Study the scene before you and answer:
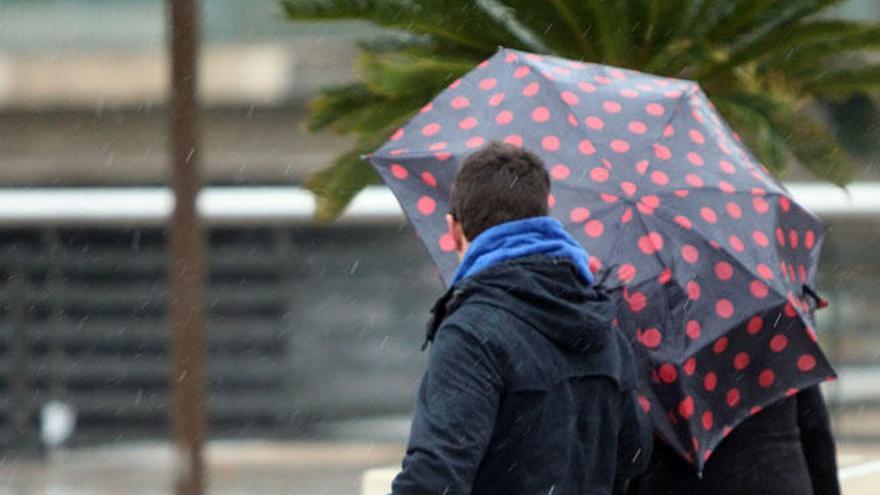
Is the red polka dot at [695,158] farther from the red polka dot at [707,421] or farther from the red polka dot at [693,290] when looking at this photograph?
the red polka dot at [707,421]

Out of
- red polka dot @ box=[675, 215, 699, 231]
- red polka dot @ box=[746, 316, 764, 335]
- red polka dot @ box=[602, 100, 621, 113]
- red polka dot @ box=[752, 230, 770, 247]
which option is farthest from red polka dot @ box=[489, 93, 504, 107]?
red polka dot @ box=[746, 316, 764, 335]

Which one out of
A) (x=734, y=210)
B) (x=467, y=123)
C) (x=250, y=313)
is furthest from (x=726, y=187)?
(x=250, y=313)

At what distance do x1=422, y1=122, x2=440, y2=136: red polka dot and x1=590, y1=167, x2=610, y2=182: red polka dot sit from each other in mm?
384

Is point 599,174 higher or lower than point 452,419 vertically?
higher

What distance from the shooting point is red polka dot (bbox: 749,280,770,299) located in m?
3.96

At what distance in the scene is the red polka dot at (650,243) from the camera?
3.88m

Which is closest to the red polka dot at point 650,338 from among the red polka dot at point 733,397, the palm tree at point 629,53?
the red polka dot at point 733,397

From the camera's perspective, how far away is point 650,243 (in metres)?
3.89

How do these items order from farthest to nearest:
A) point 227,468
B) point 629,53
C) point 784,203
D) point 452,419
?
1. point 227,468
2. point 629,53
3. point 784,203
4. point 452,419

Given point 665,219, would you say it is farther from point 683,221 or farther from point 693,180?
point 693,180

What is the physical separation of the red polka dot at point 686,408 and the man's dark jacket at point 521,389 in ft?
1.37

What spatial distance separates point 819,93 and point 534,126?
575cm

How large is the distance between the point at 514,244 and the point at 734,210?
1.13 m

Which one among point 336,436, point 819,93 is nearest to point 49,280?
point 336,436
